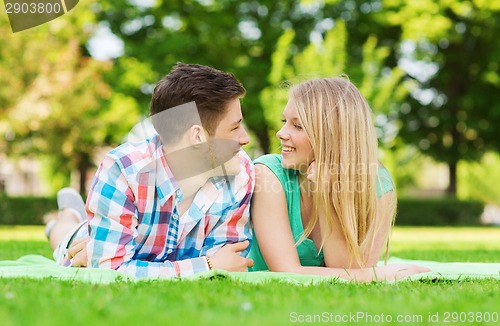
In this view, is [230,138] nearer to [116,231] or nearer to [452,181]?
[116,231]

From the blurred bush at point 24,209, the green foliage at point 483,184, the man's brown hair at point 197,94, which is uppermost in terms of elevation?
the man's brown hair at point 197,94

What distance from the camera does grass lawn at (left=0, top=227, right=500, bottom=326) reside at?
106 inches

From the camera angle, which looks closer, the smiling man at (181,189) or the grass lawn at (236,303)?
the grass lawn at (236,303)

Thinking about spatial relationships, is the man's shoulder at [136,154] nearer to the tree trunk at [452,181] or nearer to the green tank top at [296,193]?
the green tank top at [296,193]

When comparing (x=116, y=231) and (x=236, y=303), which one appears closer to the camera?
(x=236, y=303)

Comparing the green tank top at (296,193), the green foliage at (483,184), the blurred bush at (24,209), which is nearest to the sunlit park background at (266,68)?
the blurred bush at (24,209)

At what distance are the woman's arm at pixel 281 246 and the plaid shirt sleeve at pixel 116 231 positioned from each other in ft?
1.45

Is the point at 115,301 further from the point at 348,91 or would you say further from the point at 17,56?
the point at 17,56

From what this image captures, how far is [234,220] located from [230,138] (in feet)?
1.78

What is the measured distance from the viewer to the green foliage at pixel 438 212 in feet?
73.6

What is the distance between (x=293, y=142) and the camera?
450cm

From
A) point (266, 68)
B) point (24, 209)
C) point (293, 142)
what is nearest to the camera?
point (293, 142)

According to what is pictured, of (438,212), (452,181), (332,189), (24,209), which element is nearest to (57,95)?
(24,209)
